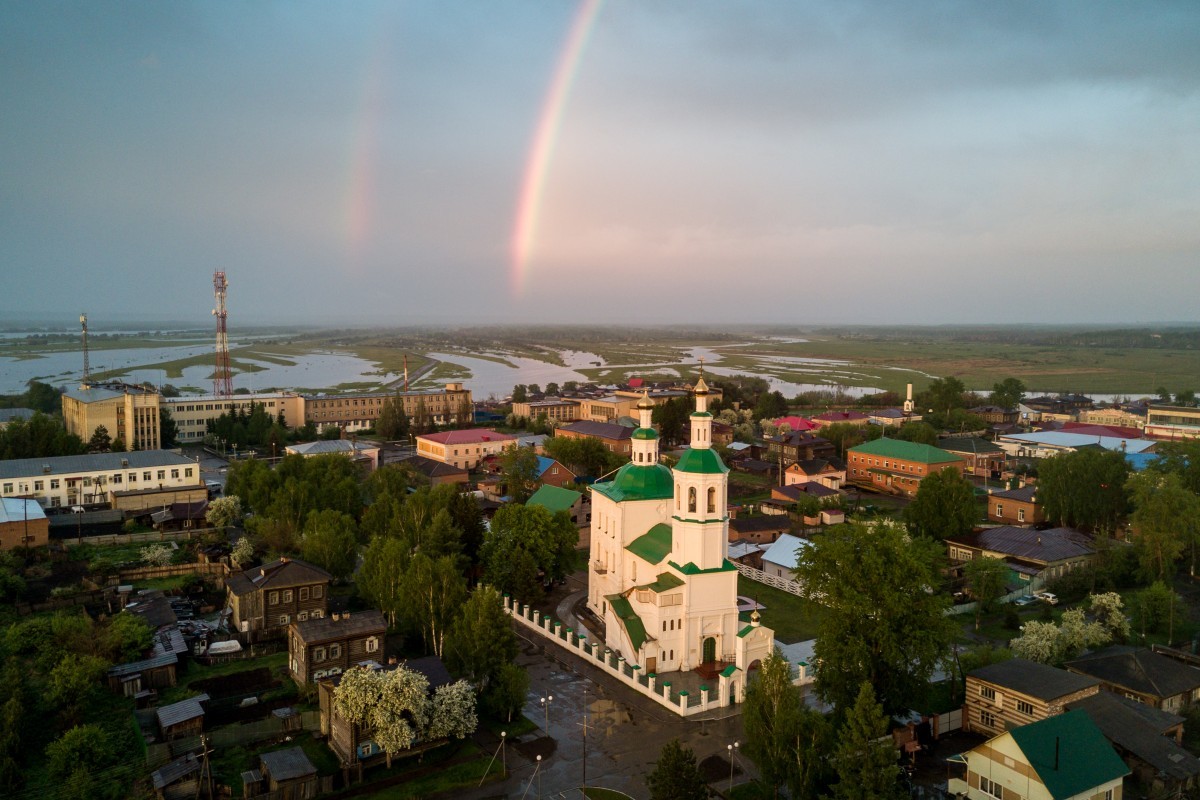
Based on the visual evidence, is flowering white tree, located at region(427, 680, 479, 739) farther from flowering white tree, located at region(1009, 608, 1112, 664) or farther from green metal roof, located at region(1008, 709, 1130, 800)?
flowering white tree, located at region(1009, 608, 1112, 664)

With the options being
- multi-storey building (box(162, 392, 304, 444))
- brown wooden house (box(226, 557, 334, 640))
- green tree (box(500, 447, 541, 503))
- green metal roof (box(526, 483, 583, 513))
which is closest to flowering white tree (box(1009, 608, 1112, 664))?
Result: green metal roof (box(526, 483, 583, 513))

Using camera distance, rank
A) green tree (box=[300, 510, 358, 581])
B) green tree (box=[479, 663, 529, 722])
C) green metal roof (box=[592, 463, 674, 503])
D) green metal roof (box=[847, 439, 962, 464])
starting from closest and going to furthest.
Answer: green tree (box=[479, 663, 529, 722]), green metal roof (box=[592, 463, 674, 503]), green tree (box=[300, 510, 358, 581]), green metal roof (box=[847, 439, 962, 464])

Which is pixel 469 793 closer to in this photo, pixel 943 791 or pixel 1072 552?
pixel 943 791

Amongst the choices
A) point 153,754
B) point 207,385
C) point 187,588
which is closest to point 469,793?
point 153,754

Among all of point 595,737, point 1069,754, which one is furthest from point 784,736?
point 1069,754

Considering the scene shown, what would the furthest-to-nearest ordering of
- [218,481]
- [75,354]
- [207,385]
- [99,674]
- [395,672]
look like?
[75,354]
[207,385]
[218,481]
[99,674]
[395,672]
